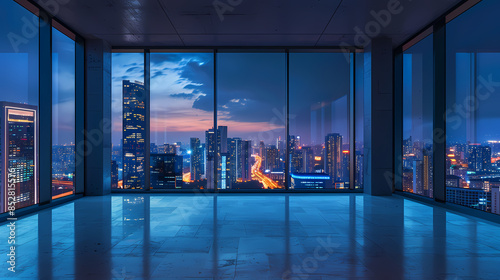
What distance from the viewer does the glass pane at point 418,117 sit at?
605cm

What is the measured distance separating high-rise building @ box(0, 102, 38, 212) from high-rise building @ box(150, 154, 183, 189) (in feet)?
8.74

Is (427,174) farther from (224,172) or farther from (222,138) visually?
(222,138)

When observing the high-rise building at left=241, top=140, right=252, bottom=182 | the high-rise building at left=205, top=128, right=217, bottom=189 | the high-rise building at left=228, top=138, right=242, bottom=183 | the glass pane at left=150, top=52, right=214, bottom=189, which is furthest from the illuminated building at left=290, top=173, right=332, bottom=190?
the glass pane at left=150, top=52, right=214, bottom=189

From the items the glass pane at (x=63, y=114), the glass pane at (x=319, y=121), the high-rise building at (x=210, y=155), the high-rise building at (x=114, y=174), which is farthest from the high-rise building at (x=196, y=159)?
the glass pane at (x=63, y=114)

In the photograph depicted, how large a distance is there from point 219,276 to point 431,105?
6298 millimetres

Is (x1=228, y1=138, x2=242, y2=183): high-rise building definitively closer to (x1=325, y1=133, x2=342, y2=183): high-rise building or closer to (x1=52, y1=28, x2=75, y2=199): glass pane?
(x1=325, y1=133, x2=342, y2=183): high-rise building

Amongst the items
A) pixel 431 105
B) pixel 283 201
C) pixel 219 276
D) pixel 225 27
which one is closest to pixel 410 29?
pixel 431 105

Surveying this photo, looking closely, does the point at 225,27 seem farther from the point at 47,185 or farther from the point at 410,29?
the point at 47,185

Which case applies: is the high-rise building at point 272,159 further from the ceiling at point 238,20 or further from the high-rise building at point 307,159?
the ceiling at point 238,20

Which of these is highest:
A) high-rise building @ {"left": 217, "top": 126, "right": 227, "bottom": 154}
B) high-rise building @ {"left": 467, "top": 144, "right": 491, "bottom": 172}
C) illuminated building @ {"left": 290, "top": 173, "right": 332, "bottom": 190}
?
high-rise building @ {"left": 217, "top": 126, "right": 227, "bottom": 154}

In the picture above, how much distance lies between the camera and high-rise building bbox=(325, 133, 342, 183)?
7277 mm

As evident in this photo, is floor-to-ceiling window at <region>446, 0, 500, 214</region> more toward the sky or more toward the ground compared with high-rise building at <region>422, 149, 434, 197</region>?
more toward the sky

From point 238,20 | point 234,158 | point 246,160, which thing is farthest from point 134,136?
point 238,20

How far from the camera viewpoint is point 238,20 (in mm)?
5695
